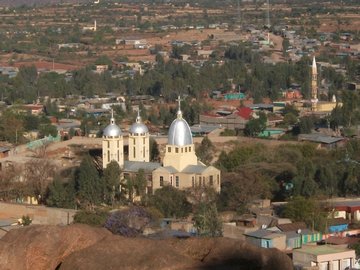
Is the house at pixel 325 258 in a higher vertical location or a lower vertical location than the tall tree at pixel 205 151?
higher

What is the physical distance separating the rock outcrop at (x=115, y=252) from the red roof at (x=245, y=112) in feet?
113

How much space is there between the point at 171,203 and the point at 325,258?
678cm

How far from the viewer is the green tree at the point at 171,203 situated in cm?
2641

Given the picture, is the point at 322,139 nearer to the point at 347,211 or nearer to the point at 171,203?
the point at 347,211

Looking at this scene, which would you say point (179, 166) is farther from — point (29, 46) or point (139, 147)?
point (29, 46)

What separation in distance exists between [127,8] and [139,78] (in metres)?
67.0

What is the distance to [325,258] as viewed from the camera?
802 inches

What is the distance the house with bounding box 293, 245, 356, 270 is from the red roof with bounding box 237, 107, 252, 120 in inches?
933

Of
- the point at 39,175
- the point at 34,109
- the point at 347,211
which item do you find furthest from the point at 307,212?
the point at 34,109

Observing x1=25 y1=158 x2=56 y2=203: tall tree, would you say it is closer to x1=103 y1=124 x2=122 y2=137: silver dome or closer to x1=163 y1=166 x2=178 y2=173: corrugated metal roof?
x1=103 y1=124 x2=122 y2=137: silver dome

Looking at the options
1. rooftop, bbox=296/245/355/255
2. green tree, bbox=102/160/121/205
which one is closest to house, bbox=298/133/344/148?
green tree, bbox=102/160/121/205

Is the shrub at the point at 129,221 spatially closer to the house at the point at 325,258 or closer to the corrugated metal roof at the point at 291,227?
the corrugated metal roof at the point at 291,227

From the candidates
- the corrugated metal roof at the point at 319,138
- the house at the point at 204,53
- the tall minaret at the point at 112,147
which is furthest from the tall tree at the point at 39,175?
the house at the point at 204,53

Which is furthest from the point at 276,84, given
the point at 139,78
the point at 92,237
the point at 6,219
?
the point at 92,237
